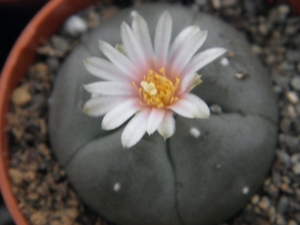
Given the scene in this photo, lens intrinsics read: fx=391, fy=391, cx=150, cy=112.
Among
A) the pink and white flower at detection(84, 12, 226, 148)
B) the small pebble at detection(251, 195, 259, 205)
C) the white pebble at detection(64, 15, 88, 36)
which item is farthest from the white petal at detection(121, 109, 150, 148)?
the white pebble at detection(64, 15, 88, 36)

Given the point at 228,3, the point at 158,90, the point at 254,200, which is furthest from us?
the point at 228,3

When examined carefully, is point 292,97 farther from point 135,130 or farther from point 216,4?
point 135,130

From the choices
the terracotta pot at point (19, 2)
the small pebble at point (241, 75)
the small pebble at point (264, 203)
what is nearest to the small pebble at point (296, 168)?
the small pebble at point (264, 203)

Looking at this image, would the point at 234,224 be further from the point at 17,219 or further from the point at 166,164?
the point at 17,219

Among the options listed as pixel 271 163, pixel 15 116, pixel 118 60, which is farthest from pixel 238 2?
pixel 15 116

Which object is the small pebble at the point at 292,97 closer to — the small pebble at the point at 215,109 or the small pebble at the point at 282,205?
the small pebble at the point at 282,205

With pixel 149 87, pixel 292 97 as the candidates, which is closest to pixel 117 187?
pixel 149 87
